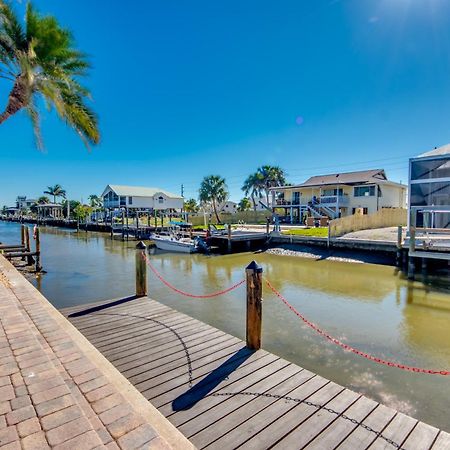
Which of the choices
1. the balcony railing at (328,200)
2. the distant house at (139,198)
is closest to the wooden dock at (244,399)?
the balcony railing at (328,200)

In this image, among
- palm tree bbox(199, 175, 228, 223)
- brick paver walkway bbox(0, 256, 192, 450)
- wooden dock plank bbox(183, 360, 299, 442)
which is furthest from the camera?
palm tree bbox(199, 175, 228, 223)

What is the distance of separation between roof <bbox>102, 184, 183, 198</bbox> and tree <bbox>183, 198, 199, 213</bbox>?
2.92 metres

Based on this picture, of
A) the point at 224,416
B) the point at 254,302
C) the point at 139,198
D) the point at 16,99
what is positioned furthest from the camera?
the point at 139,198

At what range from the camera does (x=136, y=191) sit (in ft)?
190

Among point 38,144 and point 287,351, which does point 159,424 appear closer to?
point 287,351

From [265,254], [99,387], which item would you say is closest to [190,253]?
[265,254]

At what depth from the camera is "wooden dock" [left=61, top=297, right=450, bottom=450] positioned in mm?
3270

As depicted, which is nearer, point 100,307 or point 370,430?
point 370,430

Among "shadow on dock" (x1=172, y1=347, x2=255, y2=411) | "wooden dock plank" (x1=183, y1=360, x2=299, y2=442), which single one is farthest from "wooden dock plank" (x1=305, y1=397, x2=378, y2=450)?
"shadow on dock" (x1=172, y1=347, x2=255, y2=411)

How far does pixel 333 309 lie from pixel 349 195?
28.8 m

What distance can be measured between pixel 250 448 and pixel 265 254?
20.3 m

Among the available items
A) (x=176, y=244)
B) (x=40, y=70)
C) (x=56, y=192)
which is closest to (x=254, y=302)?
(x=40, y=70)

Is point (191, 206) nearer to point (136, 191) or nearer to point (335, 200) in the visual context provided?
point (136, 191)

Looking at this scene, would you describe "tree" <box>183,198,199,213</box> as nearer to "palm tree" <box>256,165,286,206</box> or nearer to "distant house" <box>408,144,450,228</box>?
"palm tree" <box>256,165,286,206</box>
